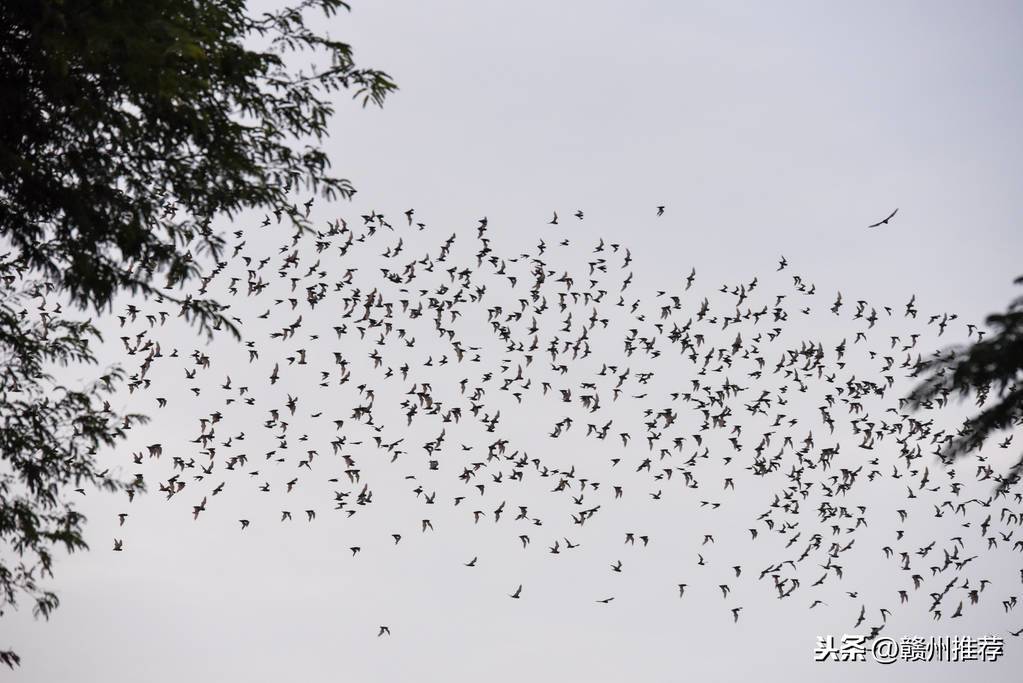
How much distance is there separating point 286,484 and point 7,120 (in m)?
13.6

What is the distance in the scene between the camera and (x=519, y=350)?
83.1ft

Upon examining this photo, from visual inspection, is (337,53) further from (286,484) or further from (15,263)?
(286,484)

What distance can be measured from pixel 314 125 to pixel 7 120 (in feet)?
11.6

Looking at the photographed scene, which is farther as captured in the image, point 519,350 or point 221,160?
point 519,350

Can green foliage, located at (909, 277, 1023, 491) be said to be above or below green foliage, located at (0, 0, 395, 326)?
below

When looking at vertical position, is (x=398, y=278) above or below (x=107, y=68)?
above

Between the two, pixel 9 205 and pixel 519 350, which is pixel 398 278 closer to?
pixel 519 350

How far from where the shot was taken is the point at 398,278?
78.5 ft

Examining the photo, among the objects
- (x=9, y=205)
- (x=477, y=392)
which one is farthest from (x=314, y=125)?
(x=477, y=392)

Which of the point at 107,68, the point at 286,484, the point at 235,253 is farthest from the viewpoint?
the point at 286,484

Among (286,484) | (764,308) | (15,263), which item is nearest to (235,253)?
(286,484)

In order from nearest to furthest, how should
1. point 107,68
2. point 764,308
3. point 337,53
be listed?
point 107,68
point 337,53
point 764,308

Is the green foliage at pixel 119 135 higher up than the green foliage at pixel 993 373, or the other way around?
the green foliage at pixel 119 135

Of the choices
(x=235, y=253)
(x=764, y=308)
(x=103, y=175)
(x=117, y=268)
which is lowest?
(x=117, y=268)
